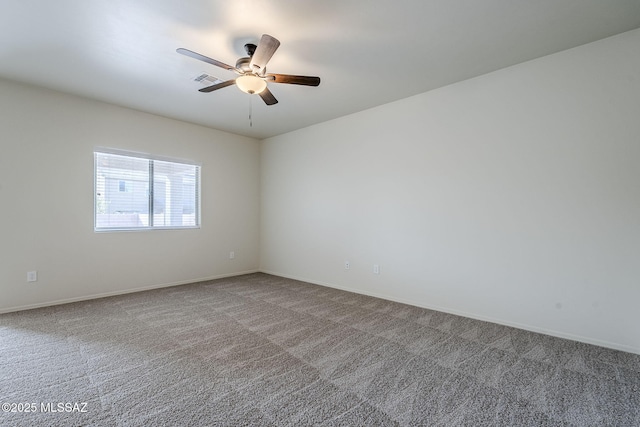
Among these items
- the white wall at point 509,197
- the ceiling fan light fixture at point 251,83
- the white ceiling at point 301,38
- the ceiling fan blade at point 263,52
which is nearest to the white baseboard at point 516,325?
the white wall at point 509,197

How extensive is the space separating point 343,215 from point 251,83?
245 centimetres

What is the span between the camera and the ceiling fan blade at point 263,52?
1996 millimetres

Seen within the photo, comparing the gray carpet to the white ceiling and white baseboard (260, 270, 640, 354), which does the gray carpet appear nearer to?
white baseboard (260, 270, 640, 354)

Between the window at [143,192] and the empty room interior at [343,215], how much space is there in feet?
0.09

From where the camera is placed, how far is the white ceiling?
2.08 m

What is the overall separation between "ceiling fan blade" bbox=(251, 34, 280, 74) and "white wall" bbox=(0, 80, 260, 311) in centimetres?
275

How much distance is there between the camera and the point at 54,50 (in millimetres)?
2619

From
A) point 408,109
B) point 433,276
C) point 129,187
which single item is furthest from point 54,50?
point 433,276

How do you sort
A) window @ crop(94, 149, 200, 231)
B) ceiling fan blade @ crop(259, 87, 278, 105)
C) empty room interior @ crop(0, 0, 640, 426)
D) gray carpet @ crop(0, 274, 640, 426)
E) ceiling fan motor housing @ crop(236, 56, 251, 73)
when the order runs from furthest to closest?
1. window @ crop(94, 149, 200, 231)
2. ceiling fan blade @ crop(259, 87, 278, 105)
3. ceiling fan motor housing @ crop(236, 56, 251, 73)
4. empty room interior @ crop(0, 0, 640, 426)
5. gray carpet @ crop(0, 274, 640, 426)

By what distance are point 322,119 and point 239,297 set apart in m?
2.91

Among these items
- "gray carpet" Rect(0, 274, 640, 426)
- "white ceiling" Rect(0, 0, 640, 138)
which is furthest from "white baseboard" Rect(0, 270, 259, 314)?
"white ceiling" Rect(0, 0, 640, 138)

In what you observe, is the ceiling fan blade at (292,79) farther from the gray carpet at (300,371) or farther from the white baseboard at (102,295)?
the white baseboard at (102,295)

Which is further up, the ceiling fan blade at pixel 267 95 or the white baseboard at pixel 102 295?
the ceiling fan blade at pixel 267 95

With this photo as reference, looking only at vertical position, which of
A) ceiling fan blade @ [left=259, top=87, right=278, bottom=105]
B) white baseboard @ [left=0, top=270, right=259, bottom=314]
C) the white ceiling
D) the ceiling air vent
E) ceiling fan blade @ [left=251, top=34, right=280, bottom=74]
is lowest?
white baseboard @ [left=0, top=270, right=259, bottom=314]
